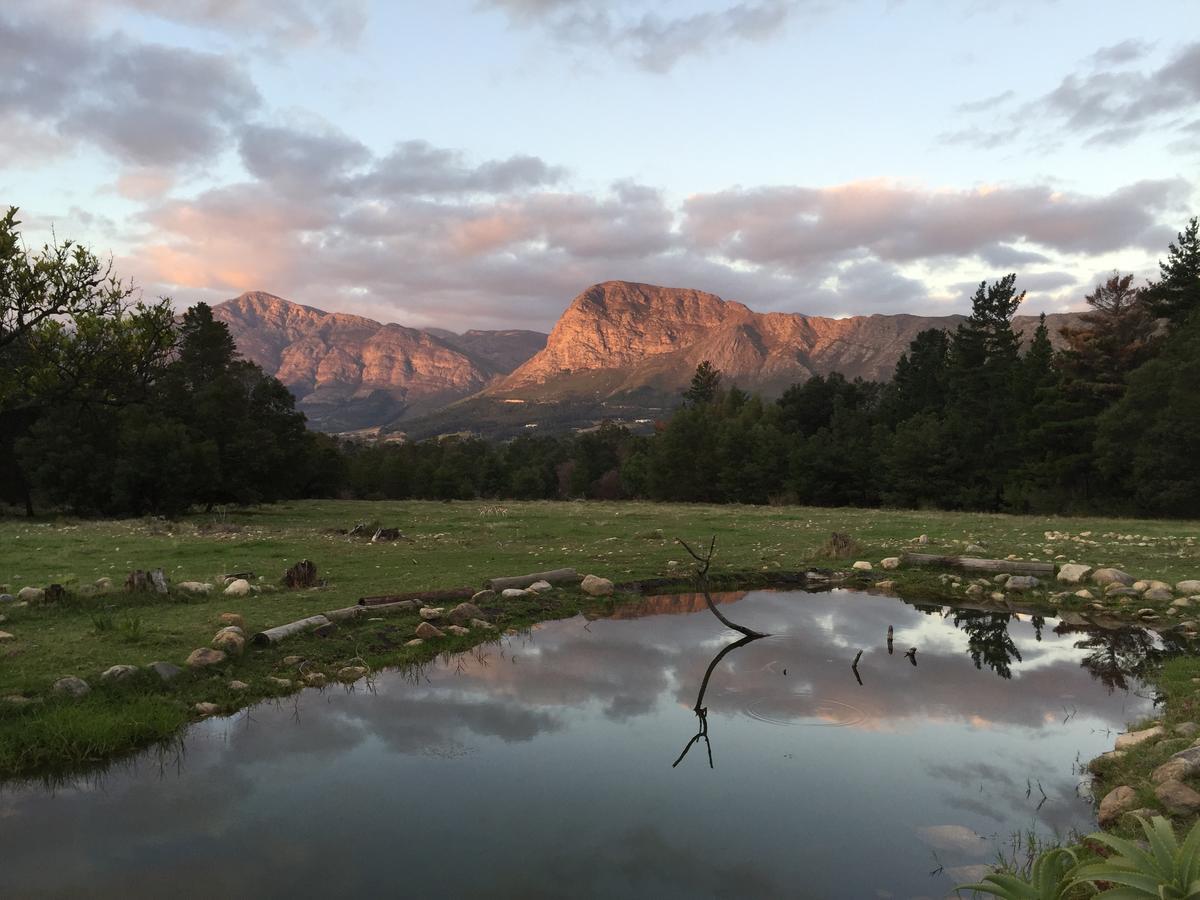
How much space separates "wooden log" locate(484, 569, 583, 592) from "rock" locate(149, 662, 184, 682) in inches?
380

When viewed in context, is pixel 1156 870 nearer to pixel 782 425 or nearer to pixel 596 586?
pixel 596 586

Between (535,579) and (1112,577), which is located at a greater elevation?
(1112,577)

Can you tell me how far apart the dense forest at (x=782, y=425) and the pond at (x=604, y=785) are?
8.24 m

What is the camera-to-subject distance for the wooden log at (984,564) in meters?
23.3

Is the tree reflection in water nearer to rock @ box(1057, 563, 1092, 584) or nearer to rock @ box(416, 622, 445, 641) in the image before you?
rock @ box(416, 622, 445, 641)

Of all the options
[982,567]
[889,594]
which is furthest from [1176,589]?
[889,594]

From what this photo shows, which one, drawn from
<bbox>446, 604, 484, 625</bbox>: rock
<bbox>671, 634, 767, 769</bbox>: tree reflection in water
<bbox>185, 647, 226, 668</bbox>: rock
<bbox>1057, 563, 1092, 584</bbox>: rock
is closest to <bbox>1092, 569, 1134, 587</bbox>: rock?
<bbox>1057, 563, 1092, 584</bbox>: rock

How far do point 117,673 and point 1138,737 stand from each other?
16.1 meters

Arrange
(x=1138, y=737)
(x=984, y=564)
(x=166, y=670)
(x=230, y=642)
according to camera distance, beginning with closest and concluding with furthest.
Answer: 1. (x=1138, y=737)
2. (x=166, y=670)
3. (x=230, y=642)
4. (x=984, y=564)

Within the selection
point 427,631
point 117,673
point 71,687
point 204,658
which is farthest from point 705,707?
point 71,687

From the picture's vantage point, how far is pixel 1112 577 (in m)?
21.3

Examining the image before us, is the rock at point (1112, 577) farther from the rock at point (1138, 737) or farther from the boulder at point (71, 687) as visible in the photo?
the boulder at point (71, 687)

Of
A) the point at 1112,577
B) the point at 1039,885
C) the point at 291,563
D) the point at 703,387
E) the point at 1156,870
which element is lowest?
the point at 291,563

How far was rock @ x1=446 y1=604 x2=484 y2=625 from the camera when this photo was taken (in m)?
18.2
